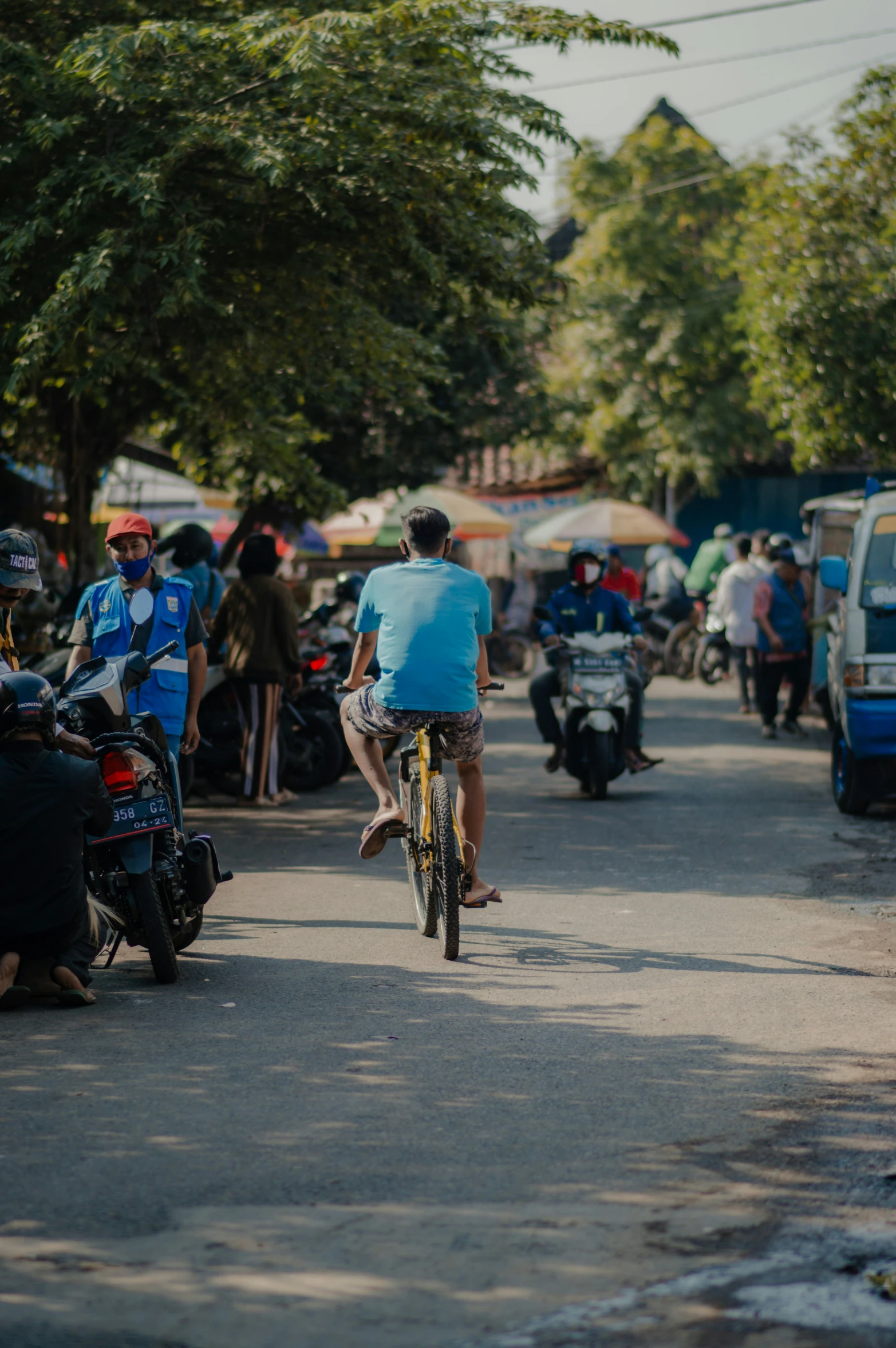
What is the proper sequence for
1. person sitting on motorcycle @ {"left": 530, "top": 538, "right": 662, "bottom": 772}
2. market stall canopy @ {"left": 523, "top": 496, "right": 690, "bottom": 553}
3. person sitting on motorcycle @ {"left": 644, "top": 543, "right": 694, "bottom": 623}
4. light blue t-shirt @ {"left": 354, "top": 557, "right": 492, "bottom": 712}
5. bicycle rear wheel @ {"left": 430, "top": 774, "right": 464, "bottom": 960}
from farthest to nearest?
1. market stall canopy @ {"left": 523, "top": 496, "right": 690, "bottom": 553}
2. person sitting on motorcycle @ {"left": 644, "top": 543, "right": 694, "bottom": 623}
3. person sitting on motorcycle @ {"left": 530, "top": 538, "right": 662, "bottom": 772}
4. light blue t-shirt @ {"left": 354, "top": 557, "right": 492, "bottom": 712}
5. bicycle rear wheel @ {"left": 430, "top": 774, "right": 464, "bottom": 960}

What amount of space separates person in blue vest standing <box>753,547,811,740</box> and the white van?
13.3 ft

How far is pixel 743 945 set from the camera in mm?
7438

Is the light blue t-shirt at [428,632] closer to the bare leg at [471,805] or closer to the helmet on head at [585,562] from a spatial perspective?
the bare leg at [471,805]

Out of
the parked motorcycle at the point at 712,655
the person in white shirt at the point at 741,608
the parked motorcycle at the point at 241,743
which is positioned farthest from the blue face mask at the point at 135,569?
the parked motorcycle at the point at 712,655

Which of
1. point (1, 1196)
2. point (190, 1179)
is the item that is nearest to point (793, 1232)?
point (190, 1179)

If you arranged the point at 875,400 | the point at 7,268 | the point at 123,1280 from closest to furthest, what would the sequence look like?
the point at 123,1280, the point at 7,268, the point at 875,400

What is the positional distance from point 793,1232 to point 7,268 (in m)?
7.72

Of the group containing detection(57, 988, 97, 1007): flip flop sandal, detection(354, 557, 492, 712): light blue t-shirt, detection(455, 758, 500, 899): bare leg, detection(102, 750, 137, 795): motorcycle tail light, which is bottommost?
detection(57, 988, 97, 1007): flip flop sandal

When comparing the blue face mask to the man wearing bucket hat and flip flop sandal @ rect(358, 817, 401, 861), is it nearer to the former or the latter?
the man wearing bucket hat

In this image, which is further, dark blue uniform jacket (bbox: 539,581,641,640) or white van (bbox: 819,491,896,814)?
dark blue uniform jacket (bbox: 539,581,641,640)

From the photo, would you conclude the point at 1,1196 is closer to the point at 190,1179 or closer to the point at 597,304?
the point at 190,1179

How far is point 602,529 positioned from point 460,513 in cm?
497

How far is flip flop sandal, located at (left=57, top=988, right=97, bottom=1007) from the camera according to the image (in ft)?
20.5

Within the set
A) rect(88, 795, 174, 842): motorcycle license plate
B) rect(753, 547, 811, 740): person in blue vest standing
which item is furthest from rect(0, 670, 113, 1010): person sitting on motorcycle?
rect(753, 547, 811, 740): person in blue vest standing
